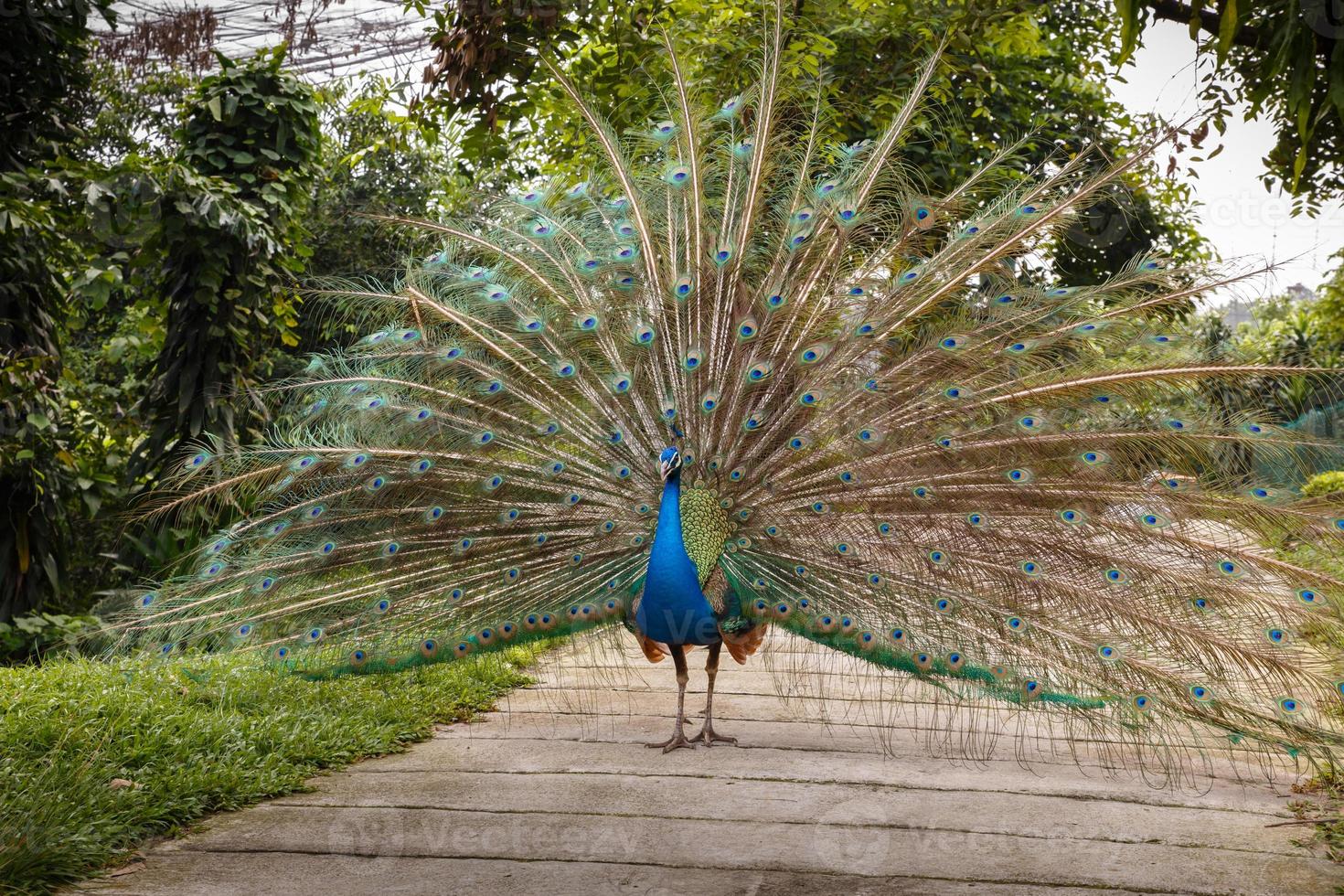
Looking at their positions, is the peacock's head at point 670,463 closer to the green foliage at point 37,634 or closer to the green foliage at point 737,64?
the green foliage at point 737,64

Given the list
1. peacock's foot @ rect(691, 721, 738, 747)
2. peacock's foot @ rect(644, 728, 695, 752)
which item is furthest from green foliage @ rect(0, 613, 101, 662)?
peacock's foot @ rect(691, 721, 738, 747)

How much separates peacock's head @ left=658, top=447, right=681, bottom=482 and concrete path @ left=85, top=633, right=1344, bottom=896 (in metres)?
1.00

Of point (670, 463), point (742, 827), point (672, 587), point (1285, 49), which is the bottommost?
point (742, 827)

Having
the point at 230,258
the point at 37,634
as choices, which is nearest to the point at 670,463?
the point at 230,258

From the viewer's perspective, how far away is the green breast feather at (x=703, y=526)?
4996mm

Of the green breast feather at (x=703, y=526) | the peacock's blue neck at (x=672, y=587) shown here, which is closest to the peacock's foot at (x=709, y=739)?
the peacock's blue neck at (x=672, y=587)

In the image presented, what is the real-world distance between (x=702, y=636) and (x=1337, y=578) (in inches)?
96.8

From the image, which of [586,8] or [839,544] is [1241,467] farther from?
[586,8]

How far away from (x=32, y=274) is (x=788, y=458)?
438 centimetres

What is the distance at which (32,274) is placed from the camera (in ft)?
21.0

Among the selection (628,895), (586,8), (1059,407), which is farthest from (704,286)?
(628,895)

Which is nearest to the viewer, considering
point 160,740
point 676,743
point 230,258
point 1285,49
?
point 1285,49

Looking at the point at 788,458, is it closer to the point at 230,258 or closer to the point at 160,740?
the point at 160,740

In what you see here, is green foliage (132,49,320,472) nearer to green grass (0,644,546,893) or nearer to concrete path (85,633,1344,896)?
green grass (0,644,546,893)
